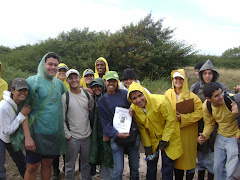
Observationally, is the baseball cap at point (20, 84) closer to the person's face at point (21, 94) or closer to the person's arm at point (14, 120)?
the person's face at point (21, 94)

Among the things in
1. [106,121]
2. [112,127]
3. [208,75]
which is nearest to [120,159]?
[112,127]

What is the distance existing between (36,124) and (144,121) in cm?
164

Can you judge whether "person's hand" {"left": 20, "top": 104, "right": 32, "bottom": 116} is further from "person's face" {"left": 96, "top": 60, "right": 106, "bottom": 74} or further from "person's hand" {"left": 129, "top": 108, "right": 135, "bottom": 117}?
"person's face" {"left": 96, "top": 60, "right": 106, "bottom": 74}

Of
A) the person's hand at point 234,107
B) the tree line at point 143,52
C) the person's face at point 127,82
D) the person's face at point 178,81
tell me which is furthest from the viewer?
the tree line at point 143,52

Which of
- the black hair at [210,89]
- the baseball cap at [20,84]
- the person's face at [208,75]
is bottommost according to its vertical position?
the black hair at [210,89]

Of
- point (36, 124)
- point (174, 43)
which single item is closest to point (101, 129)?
point (36, 124)

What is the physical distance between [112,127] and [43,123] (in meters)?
1.04

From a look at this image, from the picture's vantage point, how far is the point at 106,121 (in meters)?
2.92

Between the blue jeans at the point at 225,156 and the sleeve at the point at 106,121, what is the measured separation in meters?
1.67

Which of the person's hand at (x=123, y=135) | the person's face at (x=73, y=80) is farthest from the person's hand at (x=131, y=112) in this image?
the person's face at (x=73, y=80)

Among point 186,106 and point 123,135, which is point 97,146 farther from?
point 186,106

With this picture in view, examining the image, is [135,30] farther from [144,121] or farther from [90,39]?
[144,121]

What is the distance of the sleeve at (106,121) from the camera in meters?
2.83

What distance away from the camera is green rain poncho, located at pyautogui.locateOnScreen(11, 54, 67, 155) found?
2.63 metres
